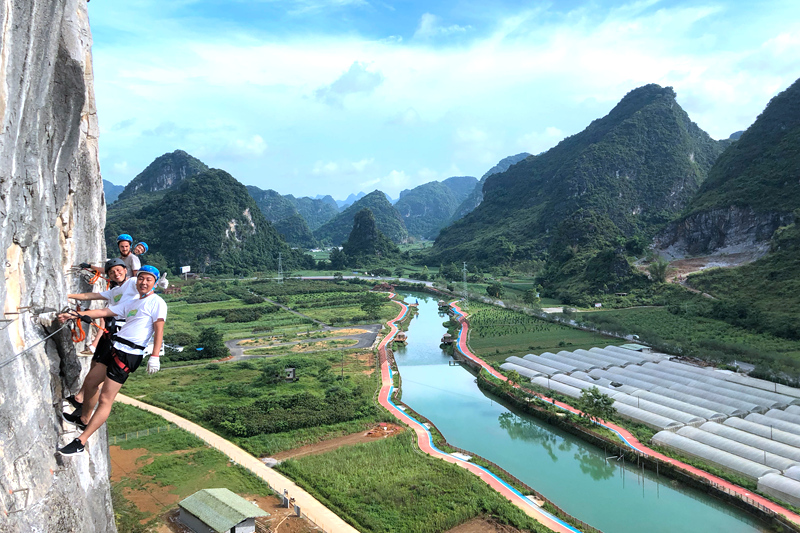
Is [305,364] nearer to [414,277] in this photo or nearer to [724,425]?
[724,425]

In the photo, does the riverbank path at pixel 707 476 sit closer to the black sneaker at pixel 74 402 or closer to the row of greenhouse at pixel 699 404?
the row of greenhouse at pixel 699 404

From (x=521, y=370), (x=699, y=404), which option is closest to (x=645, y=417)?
(x=699, y=404)

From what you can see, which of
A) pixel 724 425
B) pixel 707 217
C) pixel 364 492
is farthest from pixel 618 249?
pixel 364 492

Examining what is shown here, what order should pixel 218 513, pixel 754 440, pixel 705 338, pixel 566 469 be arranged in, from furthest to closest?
pixel 705 338 < pixel 566 469 < pixel 754 440 < pixel 218 513

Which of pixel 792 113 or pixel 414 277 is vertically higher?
pixel 792 113

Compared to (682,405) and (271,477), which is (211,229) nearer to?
(271,477)

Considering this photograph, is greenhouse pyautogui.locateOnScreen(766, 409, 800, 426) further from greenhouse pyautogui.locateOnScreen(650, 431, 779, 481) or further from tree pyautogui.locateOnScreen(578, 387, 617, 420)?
tree pyautogui.locateOnScreen(578, 387, 617, 420)

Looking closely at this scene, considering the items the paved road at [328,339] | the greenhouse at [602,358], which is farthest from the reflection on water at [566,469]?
the paved road at [328,339]
